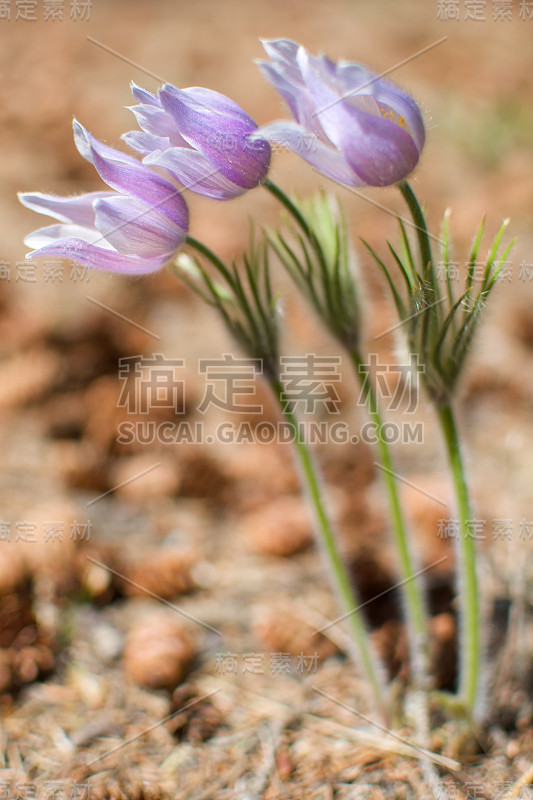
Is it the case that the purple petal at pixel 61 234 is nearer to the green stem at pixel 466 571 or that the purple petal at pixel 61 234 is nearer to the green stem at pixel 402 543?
the green stem at pixel 402 543

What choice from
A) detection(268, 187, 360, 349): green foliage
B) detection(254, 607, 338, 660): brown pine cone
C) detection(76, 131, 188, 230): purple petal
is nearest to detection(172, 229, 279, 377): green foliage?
detection(268, 187, 360, 349): green foliage

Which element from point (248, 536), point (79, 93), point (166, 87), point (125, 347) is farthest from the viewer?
point (79, 93)

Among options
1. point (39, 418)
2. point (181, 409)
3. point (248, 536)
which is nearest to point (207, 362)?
point (181, 409)

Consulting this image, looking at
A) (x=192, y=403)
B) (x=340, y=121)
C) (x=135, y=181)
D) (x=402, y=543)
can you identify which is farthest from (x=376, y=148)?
(x=192, y=403)

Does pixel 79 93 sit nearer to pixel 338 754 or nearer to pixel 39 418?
pixel 39 418

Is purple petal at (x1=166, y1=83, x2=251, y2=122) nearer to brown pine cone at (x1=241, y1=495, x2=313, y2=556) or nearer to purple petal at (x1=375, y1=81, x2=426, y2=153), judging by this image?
purple petal at (x1=375, y1=81, x2=426, y2=153)

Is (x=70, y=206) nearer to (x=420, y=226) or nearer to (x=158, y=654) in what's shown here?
(x=420, y=226)

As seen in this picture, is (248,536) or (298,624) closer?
(298,624)

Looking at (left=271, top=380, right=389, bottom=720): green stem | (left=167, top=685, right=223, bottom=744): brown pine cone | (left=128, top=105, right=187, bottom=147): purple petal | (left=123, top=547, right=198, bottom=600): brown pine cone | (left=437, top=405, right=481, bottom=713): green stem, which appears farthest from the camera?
(left=123, top=547, right=198, bottom=600): brown pine cone
